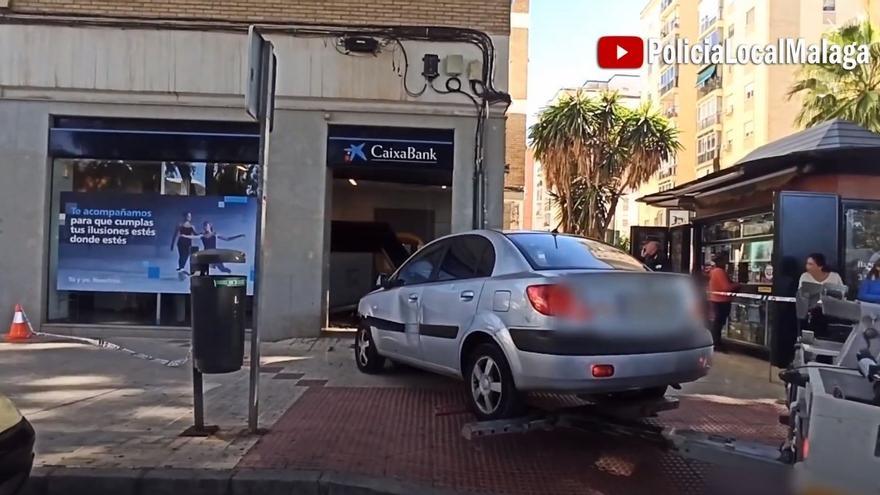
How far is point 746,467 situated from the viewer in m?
3.85

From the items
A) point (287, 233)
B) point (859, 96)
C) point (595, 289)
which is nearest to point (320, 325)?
point (287, 233)

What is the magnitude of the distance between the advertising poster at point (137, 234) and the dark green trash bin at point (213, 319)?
239 inches

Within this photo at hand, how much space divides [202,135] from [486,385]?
746 cm

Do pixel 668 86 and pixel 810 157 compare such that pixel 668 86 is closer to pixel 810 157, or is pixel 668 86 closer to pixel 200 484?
pixel 810 157

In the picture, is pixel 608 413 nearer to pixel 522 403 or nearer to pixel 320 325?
pixel 522 403

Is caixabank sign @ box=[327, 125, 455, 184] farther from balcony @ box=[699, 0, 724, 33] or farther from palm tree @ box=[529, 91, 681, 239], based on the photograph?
balcony @ box=[699, 0, 724, 33]

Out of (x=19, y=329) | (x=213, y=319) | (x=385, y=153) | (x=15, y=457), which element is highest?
(x=385, y=153)

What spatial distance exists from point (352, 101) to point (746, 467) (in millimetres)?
8751

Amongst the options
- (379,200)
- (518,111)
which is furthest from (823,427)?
(518,111)

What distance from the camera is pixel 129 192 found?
37.4ft

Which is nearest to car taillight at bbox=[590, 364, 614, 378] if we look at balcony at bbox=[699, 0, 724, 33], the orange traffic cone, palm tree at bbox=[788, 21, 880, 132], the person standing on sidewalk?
the person standing on sidewalk

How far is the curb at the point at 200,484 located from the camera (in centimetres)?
446

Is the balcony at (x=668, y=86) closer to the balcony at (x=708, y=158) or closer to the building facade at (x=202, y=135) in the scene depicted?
the balcony at (x=708, y=158)

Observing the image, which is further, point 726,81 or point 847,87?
point 726,81
